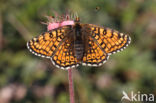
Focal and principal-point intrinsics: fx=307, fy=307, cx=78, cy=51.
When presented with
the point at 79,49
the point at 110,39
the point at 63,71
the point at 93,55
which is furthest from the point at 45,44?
the point at 63,71

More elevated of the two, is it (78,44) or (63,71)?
(78,44)

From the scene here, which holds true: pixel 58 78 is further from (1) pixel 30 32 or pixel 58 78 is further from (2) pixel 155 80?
(2) pixel 155 80

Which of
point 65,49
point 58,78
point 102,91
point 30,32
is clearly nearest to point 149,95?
point 102,91

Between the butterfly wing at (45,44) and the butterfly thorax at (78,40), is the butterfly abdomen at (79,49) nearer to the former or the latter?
the butterfly thorax at (78,40)

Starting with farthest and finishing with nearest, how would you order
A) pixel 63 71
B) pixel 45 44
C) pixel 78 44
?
pixel 63 71
pixel 78 44
pixel 45 44

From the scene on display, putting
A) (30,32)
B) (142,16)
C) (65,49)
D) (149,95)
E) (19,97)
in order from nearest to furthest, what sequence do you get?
(65,49) → (149,95) → (19,97) → (30,32) → (142,16)

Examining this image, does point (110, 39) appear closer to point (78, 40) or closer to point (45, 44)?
point (78, 40)

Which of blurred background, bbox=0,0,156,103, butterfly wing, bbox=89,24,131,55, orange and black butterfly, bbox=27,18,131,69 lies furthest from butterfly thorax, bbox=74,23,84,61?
blurred background, bbox=0,0,156,103
